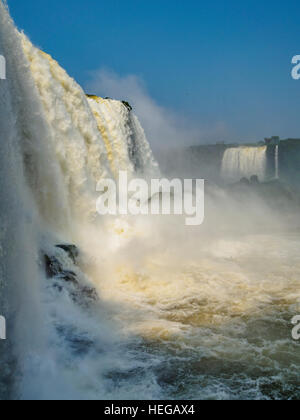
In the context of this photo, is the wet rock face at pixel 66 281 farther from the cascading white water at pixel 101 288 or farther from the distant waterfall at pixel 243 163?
the distant waterfall at pixel 243 163

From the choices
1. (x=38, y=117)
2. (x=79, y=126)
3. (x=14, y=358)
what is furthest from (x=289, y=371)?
(x=79, y=126)

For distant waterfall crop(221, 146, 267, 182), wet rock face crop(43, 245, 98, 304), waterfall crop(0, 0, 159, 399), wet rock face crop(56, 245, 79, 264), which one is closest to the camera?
waterfall crop(0, 0, 159, 399)

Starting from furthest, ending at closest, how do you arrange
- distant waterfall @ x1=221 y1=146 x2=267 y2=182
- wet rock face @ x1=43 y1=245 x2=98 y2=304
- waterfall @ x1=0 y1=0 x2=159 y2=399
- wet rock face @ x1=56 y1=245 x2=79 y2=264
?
distant waterfall @ x1=221 y1=146 x2=267 y2=182 < wet rock face @ x1=56 y1=245 x2=79 y2=264 < wet rock face @ x1=43 y1=245 x2=98 y2=304 < waterfall @ x1=0 y1=0 x2=159 y2=399

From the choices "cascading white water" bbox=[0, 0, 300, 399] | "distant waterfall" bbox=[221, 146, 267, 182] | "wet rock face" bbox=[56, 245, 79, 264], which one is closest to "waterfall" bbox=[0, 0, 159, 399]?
"cascading white water" bbox=[0, 0, 300, 399]

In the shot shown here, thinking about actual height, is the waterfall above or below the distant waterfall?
below

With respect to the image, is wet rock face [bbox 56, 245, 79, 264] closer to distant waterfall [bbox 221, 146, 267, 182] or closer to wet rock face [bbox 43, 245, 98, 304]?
wet rock face [bbox 43, 245, 98, 304]

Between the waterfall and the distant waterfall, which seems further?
the distant waterfall
